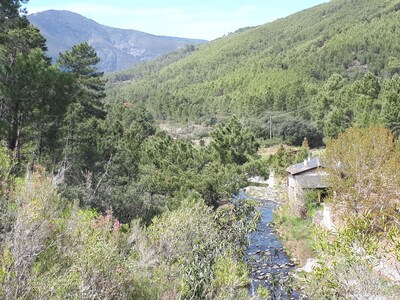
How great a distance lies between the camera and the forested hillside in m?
60.4

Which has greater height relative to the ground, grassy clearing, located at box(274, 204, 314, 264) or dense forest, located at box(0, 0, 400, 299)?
dense forest, located at box(0, 0, 400, 299)

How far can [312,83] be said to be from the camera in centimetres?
10131

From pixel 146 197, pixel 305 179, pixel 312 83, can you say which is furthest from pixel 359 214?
pixel 312 83

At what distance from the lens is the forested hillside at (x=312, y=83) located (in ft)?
198

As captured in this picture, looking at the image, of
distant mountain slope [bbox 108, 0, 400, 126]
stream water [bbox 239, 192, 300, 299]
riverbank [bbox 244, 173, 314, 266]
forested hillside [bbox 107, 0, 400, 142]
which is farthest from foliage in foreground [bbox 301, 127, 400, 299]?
distant mountain slope [bbox 108, 0, 400, 126]

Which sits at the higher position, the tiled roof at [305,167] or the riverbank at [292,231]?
the tiled roof at [305,167]

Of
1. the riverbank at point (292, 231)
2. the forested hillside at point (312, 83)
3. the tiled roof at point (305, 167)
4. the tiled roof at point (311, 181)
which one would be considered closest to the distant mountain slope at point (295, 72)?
the forested hillside at point (312, 83)

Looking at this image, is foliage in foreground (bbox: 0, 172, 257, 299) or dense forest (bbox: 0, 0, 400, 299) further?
dense forest (bbox: 0, 0, 400, 299)

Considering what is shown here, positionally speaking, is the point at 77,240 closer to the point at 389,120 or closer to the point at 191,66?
the point at 389,120

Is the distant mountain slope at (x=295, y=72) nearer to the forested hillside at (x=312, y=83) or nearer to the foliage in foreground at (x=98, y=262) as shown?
the forested hillside at (x=312, y=83)

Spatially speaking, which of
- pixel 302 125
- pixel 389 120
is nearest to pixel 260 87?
pixel 302 125

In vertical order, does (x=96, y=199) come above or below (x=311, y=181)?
above

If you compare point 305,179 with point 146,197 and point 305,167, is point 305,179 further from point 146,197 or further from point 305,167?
point 146,197

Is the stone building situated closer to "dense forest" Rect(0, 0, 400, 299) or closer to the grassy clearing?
"dense forest" Rect(0, 0, 400, 299)
